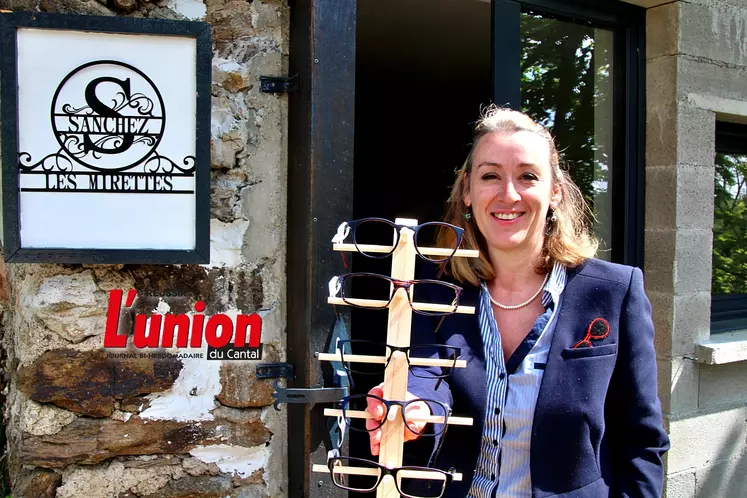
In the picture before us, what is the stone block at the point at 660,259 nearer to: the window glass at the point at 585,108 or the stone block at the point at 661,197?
the stone block at the point at 661,197

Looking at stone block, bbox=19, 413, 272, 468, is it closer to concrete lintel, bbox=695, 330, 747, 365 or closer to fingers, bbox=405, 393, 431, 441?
fingers, bbox=405, 393, 431, 441

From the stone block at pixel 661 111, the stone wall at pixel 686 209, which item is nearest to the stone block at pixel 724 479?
the stone wall at pixel 686 209

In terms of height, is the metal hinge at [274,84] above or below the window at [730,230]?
above

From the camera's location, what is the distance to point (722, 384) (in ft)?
9.58

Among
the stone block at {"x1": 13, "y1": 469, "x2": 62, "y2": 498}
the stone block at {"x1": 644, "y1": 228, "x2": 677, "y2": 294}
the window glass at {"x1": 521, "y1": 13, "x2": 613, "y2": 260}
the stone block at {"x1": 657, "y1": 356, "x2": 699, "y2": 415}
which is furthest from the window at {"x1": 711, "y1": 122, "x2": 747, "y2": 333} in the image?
the stone block at {"x1": 13, "y1": 469, "x2": 62, "y2": 498}

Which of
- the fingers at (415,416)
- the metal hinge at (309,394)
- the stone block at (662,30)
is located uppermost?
the stone block at (662,30)

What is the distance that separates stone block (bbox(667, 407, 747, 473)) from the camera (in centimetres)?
278

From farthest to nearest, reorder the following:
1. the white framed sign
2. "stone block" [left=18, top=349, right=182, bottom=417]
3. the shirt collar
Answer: "stone block" [left=18, top=349, right=182, bottom=417], the white framed sign, the shirt collar

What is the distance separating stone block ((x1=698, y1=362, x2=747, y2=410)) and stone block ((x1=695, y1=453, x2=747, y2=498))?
30cm

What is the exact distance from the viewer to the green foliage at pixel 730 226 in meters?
3.28

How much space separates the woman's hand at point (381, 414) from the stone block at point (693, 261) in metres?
1.84

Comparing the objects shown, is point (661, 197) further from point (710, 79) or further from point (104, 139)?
point (104, 139)

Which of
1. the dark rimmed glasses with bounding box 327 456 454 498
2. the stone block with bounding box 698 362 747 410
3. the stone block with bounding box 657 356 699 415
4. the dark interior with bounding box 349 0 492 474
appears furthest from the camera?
the dark interior with bounding box 349 0 492 474

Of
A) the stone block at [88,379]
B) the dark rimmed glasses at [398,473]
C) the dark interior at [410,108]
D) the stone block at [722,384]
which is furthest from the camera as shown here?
the dark interior at [410,108]
